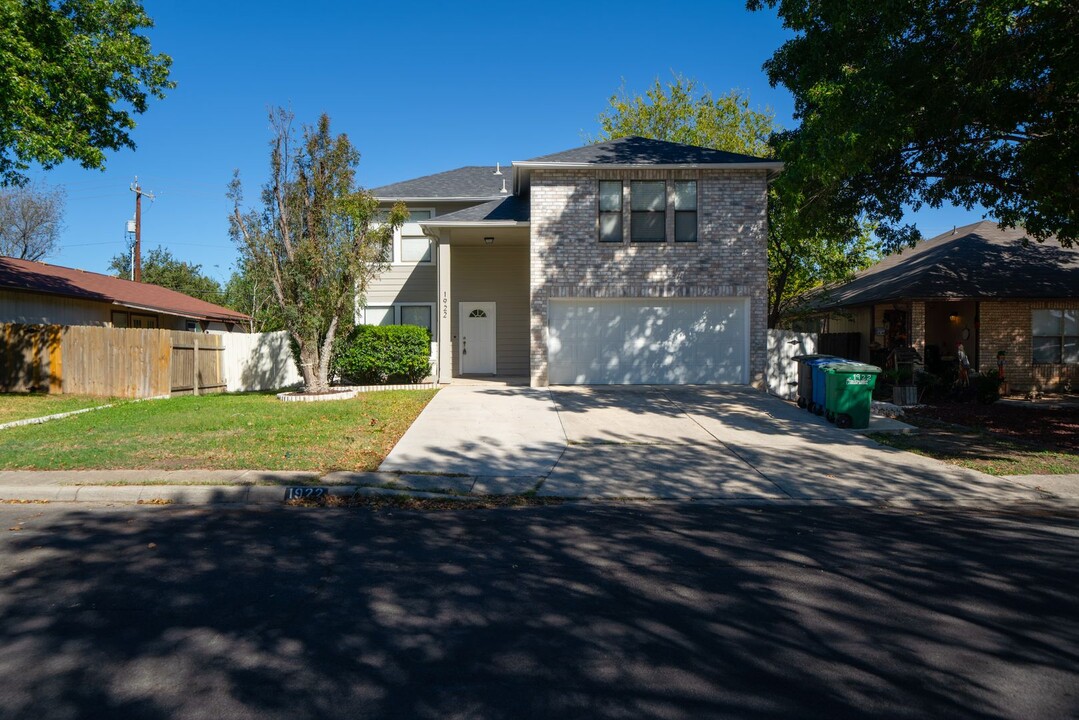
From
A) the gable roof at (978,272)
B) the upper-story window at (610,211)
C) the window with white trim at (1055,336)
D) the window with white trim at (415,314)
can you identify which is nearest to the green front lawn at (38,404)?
the window with white trim at (415,314)

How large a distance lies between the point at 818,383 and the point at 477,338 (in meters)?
10.7

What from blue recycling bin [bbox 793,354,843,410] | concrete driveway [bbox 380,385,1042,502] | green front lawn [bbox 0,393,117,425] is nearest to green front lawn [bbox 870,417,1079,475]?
concrete driveway [bbox 380,385,1042,502]

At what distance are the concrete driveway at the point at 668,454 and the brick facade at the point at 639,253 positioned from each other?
3184mm

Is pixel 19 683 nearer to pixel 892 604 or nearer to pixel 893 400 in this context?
pixel 892 604

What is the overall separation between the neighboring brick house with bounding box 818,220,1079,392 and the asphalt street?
15069 millimetres

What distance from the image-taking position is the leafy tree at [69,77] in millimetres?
14453

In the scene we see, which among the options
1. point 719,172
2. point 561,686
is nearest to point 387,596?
point 561,686

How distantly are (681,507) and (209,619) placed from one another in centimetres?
505

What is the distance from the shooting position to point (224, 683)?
3.50 meters

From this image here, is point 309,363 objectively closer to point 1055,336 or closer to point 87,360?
point 87,360

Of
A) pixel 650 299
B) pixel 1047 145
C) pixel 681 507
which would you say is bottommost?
pixel 681 507

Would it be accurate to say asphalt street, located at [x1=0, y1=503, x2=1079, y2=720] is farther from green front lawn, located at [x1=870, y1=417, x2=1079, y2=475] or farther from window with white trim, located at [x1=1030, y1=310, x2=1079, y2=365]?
window with white trim, located at [x1=1030, y1=310, x2=1079, y2=365]

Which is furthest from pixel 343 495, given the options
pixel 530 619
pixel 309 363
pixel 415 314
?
pixel 415 314

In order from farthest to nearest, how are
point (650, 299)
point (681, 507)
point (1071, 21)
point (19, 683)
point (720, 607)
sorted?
point (650, 299) < point (1071, 21) < point (681, 507) < point (720, 607) < point (19, 683)
